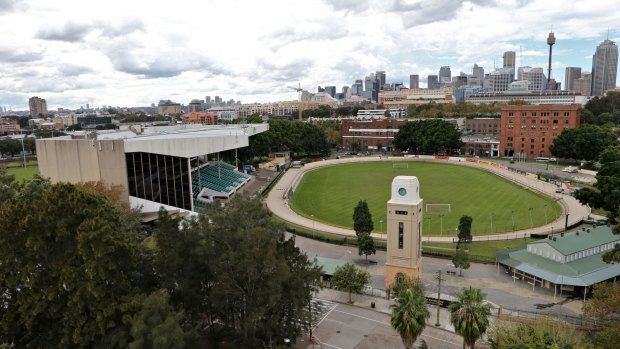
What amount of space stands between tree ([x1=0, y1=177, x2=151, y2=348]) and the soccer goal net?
43162mm

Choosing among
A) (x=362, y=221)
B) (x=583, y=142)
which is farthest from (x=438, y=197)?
(x=583, y=142)

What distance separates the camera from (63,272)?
17.6 metres

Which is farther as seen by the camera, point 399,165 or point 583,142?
point 399,165

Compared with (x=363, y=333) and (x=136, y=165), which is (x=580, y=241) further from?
(x=136, y=165)

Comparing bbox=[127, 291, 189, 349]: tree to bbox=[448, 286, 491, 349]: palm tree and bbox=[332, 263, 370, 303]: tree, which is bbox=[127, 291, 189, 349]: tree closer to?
bbox=[448, 286, 491, 349]: palm tree

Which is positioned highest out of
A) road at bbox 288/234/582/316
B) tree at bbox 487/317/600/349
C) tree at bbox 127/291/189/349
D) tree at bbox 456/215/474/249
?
tree at bbox 127/291/189/349

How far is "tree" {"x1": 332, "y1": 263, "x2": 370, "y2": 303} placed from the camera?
30672mm

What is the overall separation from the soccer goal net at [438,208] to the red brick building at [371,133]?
6313cm

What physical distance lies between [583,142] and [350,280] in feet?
254

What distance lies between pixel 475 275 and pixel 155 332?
89.5 feet

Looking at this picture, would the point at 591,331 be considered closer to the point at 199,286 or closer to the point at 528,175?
the point at 199,286

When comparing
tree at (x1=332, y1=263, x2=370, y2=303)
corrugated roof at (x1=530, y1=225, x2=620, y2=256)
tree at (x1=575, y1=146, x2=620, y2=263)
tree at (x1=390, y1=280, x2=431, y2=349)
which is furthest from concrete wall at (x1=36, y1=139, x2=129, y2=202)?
tree at (x1=575, y1=146, x2=620, y2=263)

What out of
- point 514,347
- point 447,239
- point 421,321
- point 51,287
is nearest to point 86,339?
point 51,287

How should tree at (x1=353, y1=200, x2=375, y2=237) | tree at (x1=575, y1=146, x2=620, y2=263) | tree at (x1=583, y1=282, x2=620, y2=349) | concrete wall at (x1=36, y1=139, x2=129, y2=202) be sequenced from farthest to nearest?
concrete wall at (x1=36, y1=139, x2=129, y2=202)
tree at (x1=353, y1=200, x2=375, y2=237)
tree at (x1=575, y1=146, x2=620, y2=263)
tree at (x1=583, y1=282, x2=620, y2=349)
